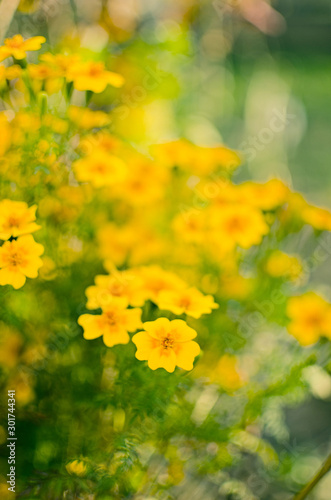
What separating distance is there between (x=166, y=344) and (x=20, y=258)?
0.19m

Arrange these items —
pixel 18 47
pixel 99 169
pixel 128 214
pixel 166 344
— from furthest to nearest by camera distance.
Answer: pixel 128 214, pixel 99 169, pixel 18 47, pixel 166 344

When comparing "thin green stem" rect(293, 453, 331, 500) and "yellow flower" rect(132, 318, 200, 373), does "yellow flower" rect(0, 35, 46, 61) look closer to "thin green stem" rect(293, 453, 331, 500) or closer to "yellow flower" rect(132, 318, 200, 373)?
"yellow flower" rect(132, 318, 200, 373)

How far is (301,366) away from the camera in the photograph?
2.32ft

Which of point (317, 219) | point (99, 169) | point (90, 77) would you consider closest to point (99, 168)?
point (99, 169)

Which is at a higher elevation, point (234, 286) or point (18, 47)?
point (18, 47)

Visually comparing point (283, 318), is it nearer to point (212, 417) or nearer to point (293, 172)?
point (212, 417)

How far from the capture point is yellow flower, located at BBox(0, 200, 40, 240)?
549mm

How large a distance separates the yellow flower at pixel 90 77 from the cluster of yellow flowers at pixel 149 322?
250mm

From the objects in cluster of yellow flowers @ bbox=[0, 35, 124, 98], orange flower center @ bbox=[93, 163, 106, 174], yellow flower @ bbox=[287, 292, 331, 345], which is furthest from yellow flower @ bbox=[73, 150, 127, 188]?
yellow flower @ bbox=[287, 292, 331, 345]

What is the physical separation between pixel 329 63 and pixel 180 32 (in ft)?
6.30

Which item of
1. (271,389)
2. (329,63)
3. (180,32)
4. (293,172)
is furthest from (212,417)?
(329,63)

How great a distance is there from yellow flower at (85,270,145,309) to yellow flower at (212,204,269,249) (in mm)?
187

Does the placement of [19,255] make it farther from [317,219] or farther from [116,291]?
[317,219]

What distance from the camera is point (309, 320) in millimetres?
714
